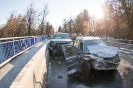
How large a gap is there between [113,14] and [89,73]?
94.7 feet

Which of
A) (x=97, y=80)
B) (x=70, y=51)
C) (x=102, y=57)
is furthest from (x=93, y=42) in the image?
(x=97, y=80)

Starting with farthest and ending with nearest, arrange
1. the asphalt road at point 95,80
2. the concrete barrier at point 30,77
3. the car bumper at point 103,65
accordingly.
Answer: the car bumper at point 103,65
the asphalt road at point 95,80
the concrete barrier at point 30,77

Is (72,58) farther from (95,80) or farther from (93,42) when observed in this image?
(93,42)

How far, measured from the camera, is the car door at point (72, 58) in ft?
29.6

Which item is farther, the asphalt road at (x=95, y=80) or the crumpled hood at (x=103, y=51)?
the crumpled hood at (x=103, y=51)

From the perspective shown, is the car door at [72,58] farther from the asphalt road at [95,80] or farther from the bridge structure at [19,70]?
the bridge structure at [19,70]

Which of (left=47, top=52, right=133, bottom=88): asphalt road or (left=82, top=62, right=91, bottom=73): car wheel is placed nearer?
(left=47, top=52, right=133, bottom=88): asphalt road

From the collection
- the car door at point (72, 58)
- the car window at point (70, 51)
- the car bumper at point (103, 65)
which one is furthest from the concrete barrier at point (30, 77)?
the car bumper at point (103, 65)

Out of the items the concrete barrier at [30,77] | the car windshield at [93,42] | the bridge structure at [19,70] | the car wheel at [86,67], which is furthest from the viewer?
the car windshield at [93,42]

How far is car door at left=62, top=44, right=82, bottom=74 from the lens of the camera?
29.6 ft

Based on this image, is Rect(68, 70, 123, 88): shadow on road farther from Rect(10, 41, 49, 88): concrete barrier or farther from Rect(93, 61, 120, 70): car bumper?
Rect(10, 41, 49, 88): concrete barrier

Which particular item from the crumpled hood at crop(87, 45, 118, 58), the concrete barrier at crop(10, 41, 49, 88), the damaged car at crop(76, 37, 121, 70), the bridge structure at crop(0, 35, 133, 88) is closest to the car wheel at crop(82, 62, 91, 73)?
the damaged car at crop(76, 37, 121, 70)

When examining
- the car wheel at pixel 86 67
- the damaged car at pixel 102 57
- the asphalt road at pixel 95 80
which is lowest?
the asphalt road at pixel 95 80

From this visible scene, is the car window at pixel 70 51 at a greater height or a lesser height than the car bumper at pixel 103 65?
greater
